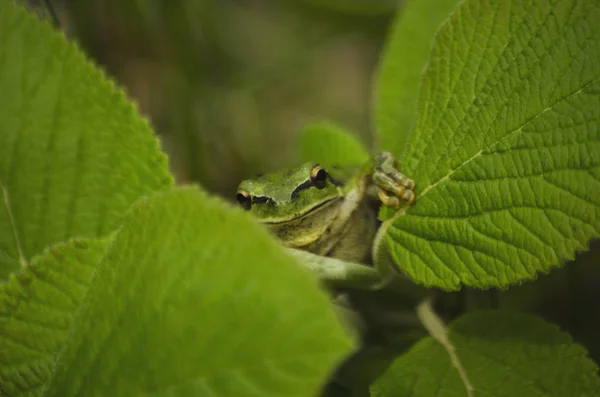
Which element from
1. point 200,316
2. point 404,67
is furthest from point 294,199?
point 200,316

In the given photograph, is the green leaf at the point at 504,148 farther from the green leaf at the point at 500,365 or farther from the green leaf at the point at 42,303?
the green leaf at the point at 42,303

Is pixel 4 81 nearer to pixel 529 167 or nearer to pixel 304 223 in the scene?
pixel 304 223

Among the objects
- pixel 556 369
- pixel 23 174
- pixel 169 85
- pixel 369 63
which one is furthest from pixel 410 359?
pixel 369 63

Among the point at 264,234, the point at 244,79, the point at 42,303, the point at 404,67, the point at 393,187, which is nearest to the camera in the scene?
the point at 264,234

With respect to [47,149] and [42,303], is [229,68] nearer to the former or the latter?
[47,149]

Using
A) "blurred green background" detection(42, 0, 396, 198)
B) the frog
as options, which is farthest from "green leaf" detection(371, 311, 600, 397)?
"blurred green background" detection(42, 0, 396, 198)

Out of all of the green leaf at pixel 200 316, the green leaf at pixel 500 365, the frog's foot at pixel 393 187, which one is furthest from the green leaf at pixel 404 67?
the green leaf at pixel 200 316
